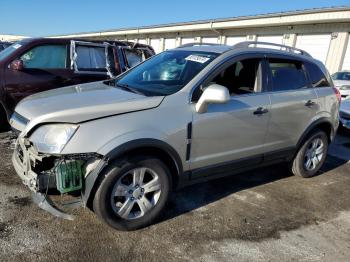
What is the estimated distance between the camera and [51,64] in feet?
Result: 20.8

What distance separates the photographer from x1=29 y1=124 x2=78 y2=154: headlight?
289 cm

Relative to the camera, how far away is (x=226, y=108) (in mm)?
3768

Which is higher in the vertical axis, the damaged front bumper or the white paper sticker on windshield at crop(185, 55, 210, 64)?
the white paper sticker on windshield at crop(185, 55, 210, 64)

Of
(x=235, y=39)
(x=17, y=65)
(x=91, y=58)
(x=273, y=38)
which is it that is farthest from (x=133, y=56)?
(x=235, y=39)

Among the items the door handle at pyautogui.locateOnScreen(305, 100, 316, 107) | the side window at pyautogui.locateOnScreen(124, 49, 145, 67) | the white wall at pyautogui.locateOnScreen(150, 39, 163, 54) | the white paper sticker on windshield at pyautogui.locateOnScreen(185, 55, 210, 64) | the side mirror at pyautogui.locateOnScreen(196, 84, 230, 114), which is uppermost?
the white paper sticker on windshield at pyautogui.locateOnScreen(185, 55, 210, 64)

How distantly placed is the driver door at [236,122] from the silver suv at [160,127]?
0.04ft

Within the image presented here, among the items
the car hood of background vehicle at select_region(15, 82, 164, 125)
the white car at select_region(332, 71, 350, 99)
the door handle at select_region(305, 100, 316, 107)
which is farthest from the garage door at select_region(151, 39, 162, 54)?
the car hood of background vehicle at select_region(15, 82, 164, 125)

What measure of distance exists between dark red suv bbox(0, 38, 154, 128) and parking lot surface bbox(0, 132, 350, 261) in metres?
1.45

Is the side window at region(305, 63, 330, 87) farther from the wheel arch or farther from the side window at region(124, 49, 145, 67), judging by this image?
the side window at region(124, 49, 145, 67)

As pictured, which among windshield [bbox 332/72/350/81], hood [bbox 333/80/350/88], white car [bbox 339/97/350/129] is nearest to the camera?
white car [bbox 339/97/350/129]

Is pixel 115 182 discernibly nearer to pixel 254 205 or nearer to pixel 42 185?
pixel 42 185

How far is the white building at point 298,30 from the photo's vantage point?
16.0 meters

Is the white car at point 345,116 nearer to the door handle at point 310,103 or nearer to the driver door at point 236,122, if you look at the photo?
the door handle at point 310,103

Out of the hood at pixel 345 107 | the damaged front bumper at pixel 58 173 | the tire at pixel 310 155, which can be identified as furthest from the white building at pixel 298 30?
the damaged front bumper at pixel 58 173
